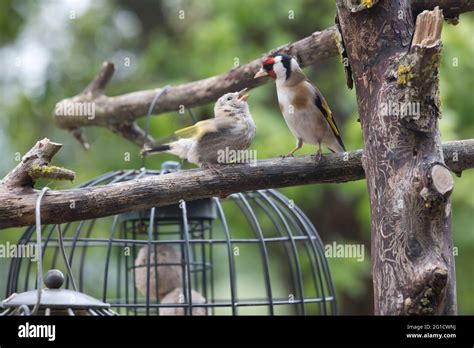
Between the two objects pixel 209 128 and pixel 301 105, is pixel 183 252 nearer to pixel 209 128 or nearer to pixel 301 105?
pixel 209 128

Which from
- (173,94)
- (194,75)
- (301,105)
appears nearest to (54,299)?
(301,105)

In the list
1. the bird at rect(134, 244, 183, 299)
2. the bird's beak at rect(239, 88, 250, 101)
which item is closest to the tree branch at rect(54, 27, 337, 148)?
the bird's beak at rect(239, 88, 250, 101)

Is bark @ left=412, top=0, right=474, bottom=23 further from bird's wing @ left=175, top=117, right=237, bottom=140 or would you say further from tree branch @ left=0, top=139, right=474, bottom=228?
bird's wing @ left=175, top=117, right=237, bottom=140

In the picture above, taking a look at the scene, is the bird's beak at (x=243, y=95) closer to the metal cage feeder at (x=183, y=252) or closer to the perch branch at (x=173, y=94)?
the perch branch at (x=173, y=94)

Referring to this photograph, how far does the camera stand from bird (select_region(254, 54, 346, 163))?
366cm

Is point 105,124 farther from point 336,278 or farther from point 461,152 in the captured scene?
point 336,278

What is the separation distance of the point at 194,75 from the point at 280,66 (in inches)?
122

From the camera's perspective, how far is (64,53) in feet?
25.9

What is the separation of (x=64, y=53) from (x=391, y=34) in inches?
230

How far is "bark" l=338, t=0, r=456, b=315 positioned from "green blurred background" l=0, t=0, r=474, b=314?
2.99 metres

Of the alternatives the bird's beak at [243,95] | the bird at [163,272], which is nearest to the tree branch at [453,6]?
the bird's beak at [243,95]

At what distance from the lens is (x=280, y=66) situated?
3648 millimetres

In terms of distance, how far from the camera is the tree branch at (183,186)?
274 cm
